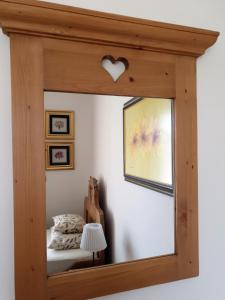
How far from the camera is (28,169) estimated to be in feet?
2.61

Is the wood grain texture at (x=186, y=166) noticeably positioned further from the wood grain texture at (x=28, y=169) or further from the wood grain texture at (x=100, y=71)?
the wood grain texture at (x=28, y=169)

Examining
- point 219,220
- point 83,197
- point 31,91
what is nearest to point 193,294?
point 219,220

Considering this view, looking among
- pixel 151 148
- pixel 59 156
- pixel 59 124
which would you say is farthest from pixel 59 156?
pixel 151 148

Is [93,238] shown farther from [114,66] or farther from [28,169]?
[114,66]

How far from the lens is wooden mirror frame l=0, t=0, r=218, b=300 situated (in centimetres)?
79

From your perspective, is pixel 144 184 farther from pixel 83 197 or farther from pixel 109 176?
pixel 83 197

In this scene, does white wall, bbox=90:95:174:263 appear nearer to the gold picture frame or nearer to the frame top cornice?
the gold picture frame

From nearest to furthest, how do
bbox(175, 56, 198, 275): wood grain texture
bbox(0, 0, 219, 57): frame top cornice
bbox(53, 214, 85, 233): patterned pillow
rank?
1. bbox(0, 0, 219, 57): frame top cornice
2. bbox(53, 214, 85, 233): patterned pillow
3. bbox(175, 56, 198, 275): wood grain texture

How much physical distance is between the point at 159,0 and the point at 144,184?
704 millimetres

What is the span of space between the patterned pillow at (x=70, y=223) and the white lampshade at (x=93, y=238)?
0.02m

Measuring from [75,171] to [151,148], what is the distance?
0.31 meters

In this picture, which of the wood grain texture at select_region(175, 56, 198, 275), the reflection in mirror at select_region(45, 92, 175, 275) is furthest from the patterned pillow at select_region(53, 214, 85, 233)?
the wood grain texture at select_region(175, 56, 198, 275)

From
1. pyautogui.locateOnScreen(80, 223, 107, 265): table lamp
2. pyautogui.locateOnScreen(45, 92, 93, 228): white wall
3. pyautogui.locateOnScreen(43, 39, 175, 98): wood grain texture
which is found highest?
pyautogui.locateOnScreen(43, 39, 175, 98): wood grain texture

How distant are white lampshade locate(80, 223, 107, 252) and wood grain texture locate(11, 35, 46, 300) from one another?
0.47ft
